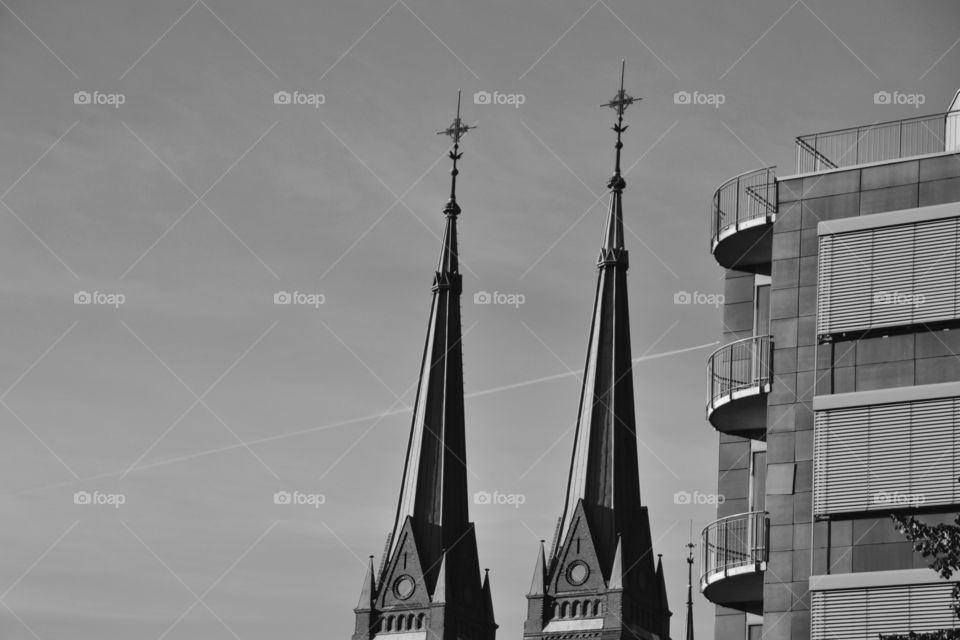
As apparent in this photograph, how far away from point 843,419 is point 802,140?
28.2 feet

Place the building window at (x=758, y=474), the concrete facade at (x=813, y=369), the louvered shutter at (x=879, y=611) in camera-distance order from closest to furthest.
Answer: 1. the louvered shutter at (x=879, y=611)
2. the concrete facade at (x=813, y=369)
3. the building window at (x=758, y=474)

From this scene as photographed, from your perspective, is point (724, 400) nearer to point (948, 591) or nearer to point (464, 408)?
point (948, 591)

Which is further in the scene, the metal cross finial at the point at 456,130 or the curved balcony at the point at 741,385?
the metal cross finial at the point at 456,130

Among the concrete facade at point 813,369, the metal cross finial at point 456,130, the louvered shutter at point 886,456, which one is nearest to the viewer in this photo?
the louvered shutter at point 886,456

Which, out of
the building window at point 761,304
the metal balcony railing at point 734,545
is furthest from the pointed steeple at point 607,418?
the metal balcony railing at point 734,545

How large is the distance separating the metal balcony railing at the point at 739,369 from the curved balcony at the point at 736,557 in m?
3.17

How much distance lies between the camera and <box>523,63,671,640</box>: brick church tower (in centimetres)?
11306

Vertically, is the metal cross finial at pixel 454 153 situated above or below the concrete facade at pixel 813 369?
above

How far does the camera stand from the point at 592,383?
11319cm

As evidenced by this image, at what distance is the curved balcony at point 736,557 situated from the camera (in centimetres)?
5169

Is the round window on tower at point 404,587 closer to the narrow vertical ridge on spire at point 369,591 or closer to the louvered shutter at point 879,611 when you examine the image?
the narrow vertical ridge on spire at point 369,591

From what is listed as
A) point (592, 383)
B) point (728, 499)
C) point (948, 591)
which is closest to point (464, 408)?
point (592, 383)

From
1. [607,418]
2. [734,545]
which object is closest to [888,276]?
[734,545]

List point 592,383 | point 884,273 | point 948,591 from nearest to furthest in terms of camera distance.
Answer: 1. point 948,591
2. point 884,273
3. point 592,383
